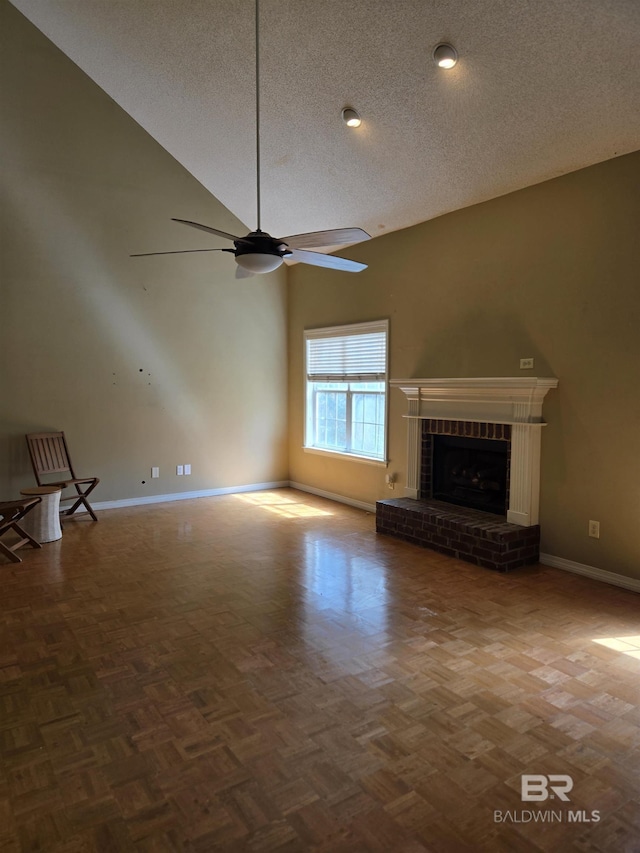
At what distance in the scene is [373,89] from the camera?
3.83 m

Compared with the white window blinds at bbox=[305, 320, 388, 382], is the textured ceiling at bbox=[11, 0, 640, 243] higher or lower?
higher

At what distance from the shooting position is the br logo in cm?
181

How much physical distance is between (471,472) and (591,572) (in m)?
1.25

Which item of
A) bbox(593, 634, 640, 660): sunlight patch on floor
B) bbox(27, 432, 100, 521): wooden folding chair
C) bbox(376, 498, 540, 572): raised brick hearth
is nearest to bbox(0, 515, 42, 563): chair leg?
bbox(27, 432, 100, 521): wooden folding chair

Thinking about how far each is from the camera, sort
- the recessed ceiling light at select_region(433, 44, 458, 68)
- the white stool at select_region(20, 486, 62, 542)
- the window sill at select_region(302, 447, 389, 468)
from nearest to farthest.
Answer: the recessed ceiling light at select_region(433, 44, 458, 68) < the white stool at select_region(20, 486, 62, 542) < the window sill at select_region(302, 447, 389, 468)

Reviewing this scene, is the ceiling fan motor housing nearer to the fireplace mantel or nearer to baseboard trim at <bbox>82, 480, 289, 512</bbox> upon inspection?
the fireplace mantel

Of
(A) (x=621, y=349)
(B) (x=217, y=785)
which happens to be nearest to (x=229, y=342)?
(A) (x=621, y=349)

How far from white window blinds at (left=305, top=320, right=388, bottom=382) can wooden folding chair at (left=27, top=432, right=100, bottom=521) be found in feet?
9.11

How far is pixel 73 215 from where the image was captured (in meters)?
5.47

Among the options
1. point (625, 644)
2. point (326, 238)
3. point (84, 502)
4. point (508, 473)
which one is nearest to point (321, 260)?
point (326, 238)

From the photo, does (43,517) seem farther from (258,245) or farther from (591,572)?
(591,572)

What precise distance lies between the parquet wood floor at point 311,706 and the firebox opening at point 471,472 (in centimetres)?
74

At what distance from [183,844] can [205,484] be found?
5.08m

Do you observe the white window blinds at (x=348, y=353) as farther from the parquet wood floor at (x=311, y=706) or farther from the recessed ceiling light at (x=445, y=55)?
the recessed ceiling light at (x=445, y=55)
